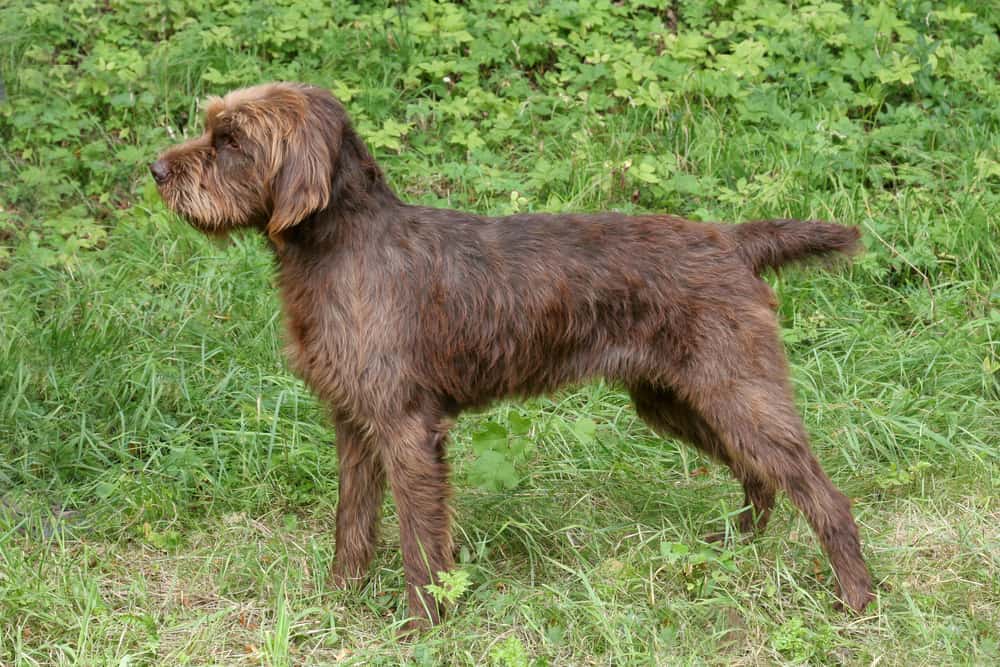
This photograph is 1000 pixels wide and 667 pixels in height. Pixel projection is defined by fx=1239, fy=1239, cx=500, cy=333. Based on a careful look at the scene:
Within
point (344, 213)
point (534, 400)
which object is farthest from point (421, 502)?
point (534, 400)

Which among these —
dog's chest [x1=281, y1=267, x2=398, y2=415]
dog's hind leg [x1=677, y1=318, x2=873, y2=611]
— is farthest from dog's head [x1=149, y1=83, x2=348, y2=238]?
dog's hind leg [x1=677, y1=318, x2=873, y2=611]

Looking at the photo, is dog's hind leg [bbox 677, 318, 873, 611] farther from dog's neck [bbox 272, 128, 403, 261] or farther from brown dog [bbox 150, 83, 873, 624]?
dog's neck [bbox 272, 128, 403, 261]

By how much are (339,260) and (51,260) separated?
2.97 meters

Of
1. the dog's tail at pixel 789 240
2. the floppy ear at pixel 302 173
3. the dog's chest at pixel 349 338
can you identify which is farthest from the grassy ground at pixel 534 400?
the floppy ear at pixel 302 173

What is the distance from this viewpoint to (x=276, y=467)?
5.12m

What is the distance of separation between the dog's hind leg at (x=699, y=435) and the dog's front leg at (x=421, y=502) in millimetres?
965

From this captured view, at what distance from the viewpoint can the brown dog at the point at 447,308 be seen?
400 centimetres

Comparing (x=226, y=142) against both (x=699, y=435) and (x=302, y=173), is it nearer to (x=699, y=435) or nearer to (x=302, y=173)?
(x=302, y=173)

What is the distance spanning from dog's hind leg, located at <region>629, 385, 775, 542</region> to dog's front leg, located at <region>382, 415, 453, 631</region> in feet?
3.16

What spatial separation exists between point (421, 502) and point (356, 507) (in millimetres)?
447

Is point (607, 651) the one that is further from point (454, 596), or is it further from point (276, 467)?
point (276, 467)

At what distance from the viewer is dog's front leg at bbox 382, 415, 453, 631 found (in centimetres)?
408

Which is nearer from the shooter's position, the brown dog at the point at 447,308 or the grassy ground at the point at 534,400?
the brown dog at the point at 447,308

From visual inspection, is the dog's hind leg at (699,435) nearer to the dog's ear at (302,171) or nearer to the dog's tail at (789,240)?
the dog's tail at (789,240)
